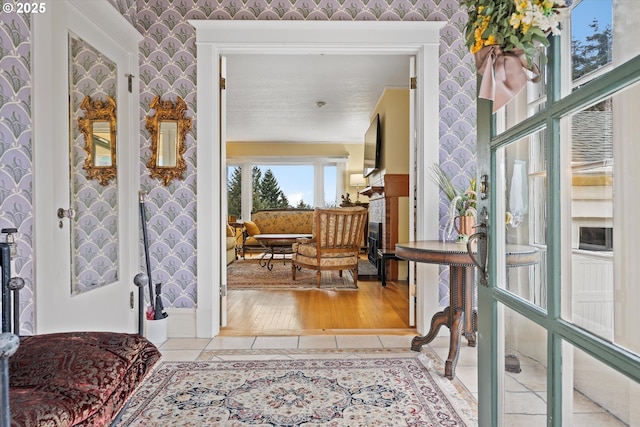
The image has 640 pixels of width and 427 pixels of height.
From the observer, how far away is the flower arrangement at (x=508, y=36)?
0.77 metres

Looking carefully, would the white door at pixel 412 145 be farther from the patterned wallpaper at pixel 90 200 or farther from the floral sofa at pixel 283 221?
the floral sofa at pixel 283 221

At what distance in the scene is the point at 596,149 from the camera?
711mm

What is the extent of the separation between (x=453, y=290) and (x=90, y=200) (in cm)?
233

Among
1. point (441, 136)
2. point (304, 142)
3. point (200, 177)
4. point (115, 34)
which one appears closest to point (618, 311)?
point (441, 136)

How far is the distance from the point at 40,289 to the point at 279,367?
1350 millimetres

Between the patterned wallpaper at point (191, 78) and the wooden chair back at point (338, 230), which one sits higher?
the patterned wallpaper at point (191, 78)

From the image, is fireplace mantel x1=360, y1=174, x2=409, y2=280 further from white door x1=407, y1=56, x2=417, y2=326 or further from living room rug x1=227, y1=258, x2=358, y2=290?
white door x1=407, y1=56, x2=417, y2=326

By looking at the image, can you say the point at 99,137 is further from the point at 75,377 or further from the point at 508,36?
the point at 508,36

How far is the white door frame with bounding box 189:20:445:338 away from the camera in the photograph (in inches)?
117

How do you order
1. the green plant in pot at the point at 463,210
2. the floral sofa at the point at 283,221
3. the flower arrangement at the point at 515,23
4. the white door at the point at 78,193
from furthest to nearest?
the floral sofa at the point at 283,221 → the green plant in pot at the point at 463,210 → the white door at the point at 78,193 → the flower arrangement at the point at 515,23

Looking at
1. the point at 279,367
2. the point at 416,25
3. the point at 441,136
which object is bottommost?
the point at 279,367

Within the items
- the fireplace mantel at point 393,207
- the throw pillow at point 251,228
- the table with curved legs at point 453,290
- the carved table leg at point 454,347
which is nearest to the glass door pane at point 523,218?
the table with curved legs at point 453,290

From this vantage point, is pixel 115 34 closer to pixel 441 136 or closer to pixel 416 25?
pixel 416 25

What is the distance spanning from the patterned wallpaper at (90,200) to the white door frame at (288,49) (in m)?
0.60
